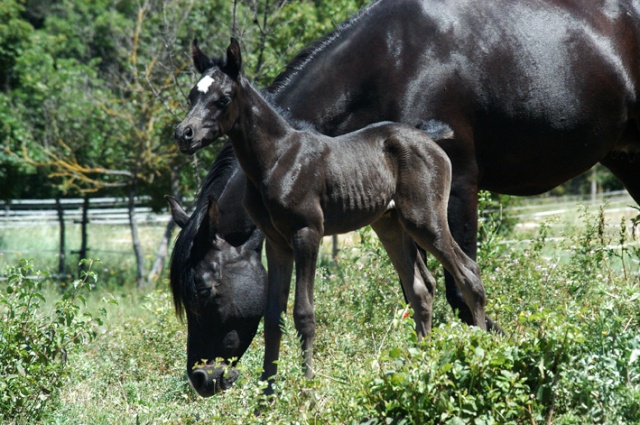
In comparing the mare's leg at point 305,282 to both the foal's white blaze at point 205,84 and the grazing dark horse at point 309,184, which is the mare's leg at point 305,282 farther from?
the foal's white blaze at point 205,84

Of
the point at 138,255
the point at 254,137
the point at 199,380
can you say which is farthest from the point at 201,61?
the point at 138,255

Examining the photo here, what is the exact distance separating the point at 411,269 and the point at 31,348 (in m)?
2.18

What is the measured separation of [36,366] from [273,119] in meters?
1.88

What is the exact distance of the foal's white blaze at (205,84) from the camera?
4219 millimetres

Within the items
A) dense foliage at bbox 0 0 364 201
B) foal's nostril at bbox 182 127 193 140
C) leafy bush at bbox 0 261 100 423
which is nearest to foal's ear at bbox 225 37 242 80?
foal's nostril at bbox 182 127 193 140

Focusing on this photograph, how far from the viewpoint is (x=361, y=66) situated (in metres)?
5.31

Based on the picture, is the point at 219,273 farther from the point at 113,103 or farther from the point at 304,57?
the point at 113,103

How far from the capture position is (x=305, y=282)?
4371 millimetres

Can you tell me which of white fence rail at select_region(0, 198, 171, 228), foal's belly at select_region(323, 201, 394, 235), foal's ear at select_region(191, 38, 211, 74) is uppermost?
foal's ear at select_region(191, 38, 211, 74)

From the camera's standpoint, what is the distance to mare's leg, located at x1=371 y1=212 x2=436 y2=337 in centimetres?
506

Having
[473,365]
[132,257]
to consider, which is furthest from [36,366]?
[132,257]

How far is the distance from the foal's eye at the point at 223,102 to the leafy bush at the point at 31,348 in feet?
4.42

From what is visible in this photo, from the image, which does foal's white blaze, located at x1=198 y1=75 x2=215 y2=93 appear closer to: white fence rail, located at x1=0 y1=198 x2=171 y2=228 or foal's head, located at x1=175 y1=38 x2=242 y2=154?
foal's head, located at x1=175 y1=38 x2=242 y2=154

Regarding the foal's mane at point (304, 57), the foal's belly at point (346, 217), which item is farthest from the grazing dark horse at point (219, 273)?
the foal's belly at point (346, 217)
